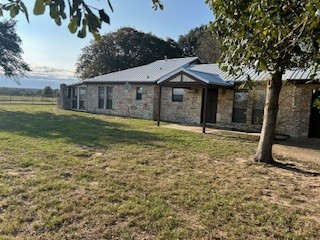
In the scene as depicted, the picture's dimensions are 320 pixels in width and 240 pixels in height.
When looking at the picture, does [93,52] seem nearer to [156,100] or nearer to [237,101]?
[156,100]

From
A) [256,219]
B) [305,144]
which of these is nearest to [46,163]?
[256,219]

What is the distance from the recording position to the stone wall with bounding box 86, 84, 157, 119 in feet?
61.9

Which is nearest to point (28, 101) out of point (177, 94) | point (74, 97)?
point (74, 97)

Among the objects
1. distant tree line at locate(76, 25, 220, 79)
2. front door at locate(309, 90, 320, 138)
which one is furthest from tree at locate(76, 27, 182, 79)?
front door at locate(309, 90, 320, 138)

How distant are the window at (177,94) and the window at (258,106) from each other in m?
4.53

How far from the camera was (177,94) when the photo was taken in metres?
17.5

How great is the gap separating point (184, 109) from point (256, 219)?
A: 13066mm

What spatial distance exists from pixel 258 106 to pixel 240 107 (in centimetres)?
96

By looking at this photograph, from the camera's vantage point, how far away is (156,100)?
18578mm

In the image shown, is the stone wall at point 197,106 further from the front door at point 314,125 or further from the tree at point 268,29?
the tree at point 268,29

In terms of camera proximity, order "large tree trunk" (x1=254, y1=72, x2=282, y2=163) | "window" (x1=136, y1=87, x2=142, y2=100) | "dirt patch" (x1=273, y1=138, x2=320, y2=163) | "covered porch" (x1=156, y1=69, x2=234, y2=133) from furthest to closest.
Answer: "window" (x1=136, y1=87, x2=142, y2=100)
"covered porch" (x1=156, y1=69, x2=234, y2=133)
"dirt patch" (x1=273, y1=138, x2=320, y2=163)
"large tree trunk" (x1=254, y1=72, x2=282, y2=163)

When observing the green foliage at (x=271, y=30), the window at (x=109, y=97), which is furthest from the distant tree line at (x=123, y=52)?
the green foliage at (x=271, y=30)

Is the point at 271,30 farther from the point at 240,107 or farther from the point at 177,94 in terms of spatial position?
the point at 177,94

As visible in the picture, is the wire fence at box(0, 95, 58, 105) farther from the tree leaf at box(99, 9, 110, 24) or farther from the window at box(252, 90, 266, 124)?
the tree leaf at box(99, 9, 110, 24)
